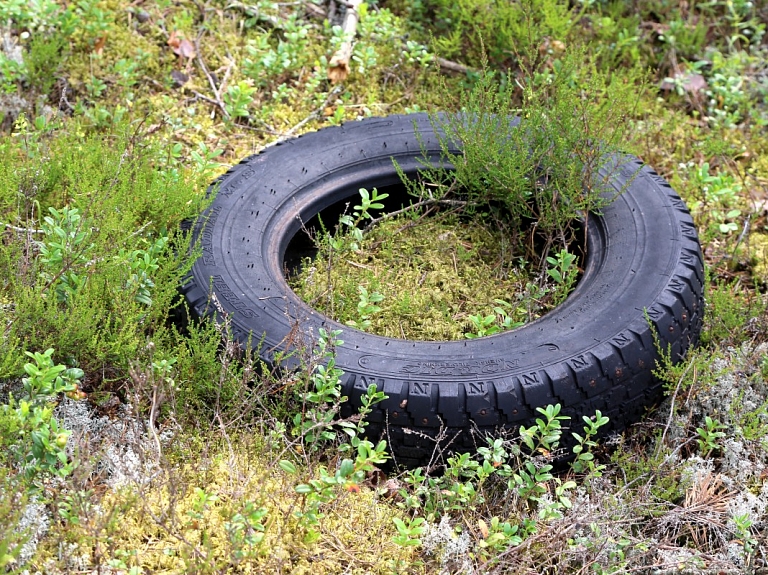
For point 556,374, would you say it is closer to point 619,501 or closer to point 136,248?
point 619,501

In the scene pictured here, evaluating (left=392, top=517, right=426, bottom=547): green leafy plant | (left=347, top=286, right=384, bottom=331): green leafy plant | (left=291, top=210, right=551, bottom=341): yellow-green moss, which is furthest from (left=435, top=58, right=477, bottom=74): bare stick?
(left=392, top=517, right=426, bottom=547): green leafy plant

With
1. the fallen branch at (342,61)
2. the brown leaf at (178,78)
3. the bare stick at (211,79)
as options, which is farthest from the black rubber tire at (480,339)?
the brown leaf at (178,78)

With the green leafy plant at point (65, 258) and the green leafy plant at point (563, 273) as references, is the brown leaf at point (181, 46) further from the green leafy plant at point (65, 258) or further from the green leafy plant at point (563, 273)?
the green leafy plant at point (563, 273)

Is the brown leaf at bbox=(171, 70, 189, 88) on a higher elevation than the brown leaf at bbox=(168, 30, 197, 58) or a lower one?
lower

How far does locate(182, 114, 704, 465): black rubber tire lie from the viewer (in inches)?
116

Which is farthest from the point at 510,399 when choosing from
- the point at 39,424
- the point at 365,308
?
the point at 39,424

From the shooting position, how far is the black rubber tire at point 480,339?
2955mm

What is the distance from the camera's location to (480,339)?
314 centimetres

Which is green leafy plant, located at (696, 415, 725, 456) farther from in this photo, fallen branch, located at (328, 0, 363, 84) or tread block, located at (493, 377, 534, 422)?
fallen branch, located at (328, 0, 363, 84)

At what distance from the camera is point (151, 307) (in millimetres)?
3143

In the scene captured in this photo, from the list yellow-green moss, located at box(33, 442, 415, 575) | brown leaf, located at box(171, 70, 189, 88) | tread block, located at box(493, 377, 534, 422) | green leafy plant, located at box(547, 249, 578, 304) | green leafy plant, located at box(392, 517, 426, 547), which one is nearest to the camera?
yellow-green moss, located at box(33, 442, 415, 575)

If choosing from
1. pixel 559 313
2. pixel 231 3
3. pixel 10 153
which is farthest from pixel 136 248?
pixel 231 3

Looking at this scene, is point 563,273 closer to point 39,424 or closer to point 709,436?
point 709,436

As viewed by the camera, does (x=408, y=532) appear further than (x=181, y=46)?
No
